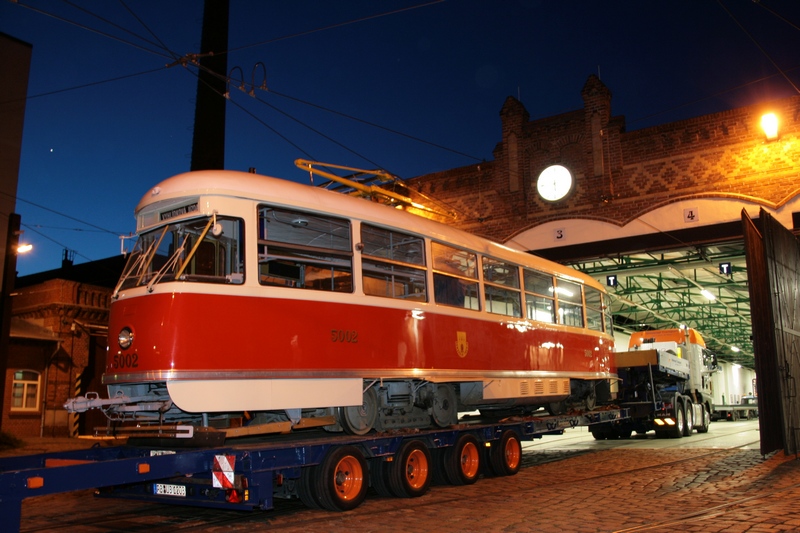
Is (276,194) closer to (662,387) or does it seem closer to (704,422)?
(662,387)

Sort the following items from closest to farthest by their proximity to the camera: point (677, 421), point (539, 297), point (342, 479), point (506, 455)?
1. point (342, 479)
2. point (506, 455)
3. point (539, 297)
4. point (677, 421)

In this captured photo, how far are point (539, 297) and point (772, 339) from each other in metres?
4.57

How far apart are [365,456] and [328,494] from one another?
0.74 metres

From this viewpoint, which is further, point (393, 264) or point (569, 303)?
point (569, 303)

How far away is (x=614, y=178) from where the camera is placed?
20.0 metres

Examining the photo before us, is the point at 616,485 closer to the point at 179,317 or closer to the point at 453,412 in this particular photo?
the point at 453,412

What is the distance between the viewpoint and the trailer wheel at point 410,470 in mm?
9555

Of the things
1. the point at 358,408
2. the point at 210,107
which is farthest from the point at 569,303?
the point at 210,107

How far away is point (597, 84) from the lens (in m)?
20.5

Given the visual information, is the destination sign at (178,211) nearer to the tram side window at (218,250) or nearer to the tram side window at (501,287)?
the tram side window at (218,250)

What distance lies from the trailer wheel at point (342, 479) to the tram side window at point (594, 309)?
8.07 m

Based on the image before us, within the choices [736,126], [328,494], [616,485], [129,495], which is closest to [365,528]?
[328,494]

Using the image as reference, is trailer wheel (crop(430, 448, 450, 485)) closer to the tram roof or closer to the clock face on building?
the tram roof

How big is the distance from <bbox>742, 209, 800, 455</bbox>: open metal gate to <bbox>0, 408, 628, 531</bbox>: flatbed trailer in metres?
6.16
